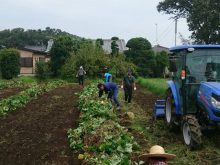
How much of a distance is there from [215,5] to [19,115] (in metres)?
24.7

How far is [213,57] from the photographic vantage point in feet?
32.5

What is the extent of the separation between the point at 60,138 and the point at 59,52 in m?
32.1

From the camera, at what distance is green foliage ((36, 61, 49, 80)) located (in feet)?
121

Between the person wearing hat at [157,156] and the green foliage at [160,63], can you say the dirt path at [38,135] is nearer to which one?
the person wearing hat at [157,156]

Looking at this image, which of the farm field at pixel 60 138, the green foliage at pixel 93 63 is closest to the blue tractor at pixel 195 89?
the farm field at pixel 60 138

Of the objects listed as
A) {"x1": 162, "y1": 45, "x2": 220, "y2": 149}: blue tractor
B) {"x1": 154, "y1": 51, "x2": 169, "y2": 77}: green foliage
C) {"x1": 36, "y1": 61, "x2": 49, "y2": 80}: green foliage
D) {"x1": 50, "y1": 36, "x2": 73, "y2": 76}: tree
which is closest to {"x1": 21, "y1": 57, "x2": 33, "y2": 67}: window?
{"x1": 50, "y1": 36, "x2": 73, "y2": 76}: tree

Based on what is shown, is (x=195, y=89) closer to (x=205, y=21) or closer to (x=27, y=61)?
(x=205, y=21)

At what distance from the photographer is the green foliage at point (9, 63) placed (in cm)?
3919

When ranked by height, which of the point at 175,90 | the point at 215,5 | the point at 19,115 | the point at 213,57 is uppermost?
the point at 215,5

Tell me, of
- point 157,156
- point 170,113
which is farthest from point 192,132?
point 157,156

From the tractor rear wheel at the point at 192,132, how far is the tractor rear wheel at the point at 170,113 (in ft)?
4.05

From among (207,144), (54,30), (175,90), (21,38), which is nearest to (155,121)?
(175,90)

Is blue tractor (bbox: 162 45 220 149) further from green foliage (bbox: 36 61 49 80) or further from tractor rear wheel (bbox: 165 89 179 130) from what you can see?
green foliage (bbox: 36 61 49 80)

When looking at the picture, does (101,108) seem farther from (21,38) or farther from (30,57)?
(21,38)
